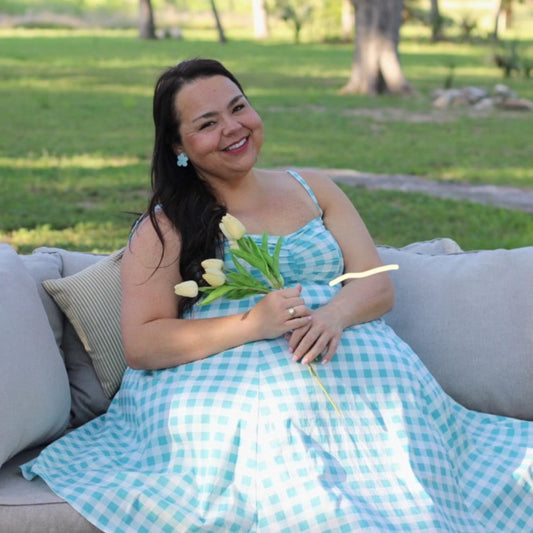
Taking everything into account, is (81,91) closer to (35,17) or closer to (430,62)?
(430,62)

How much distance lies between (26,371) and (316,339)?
0.85 meters

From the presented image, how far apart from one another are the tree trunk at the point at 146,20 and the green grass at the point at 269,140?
5.20 m

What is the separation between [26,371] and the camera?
9.84ft

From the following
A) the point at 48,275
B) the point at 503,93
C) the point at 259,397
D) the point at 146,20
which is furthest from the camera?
the point at 146,20

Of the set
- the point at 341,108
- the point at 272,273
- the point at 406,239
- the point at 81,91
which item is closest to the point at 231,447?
the point at 272,273

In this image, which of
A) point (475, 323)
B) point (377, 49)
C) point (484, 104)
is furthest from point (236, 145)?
point (377, 49)

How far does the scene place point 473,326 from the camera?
3.49 m

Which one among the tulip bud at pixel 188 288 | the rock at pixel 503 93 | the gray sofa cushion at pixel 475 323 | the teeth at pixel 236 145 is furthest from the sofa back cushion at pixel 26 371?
the rock at pixel 503 93

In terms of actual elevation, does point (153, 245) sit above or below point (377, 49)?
above

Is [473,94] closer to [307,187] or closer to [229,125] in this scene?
[307,187]

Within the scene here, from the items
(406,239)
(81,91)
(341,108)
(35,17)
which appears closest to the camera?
(406,239)

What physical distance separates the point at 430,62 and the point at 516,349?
21101mm

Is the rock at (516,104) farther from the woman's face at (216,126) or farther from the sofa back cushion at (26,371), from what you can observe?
the sofa back cushion at (26,371)

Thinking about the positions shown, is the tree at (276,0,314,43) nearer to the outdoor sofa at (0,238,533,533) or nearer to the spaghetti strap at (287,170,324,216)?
the outdoor sofa at (0,238,533,533)
